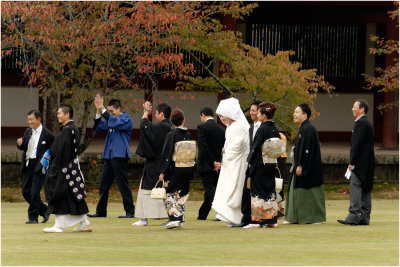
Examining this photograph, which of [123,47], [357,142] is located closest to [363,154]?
[357,142]

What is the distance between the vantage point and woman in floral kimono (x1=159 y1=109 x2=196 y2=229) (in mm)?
10062

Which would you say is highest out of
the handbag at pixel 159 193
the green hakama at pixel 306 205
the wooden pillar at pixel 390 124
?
the wooden pillar at pixel 390 124

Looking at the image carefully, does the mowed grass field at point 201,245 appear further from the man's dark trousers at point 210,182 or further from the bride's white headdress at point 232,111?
the bride's white headdress at point 232,111

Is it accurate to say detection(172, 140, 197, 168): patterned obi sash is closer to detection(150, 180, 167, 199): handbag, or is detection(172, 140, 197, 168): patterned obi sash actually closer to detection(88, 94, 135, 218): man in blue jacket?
detection(150, 180, 167, 199): handbag

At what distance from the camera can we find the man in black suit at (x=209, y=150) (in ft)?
36.8

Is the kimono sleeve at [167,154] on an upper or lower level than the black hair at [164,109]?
lower

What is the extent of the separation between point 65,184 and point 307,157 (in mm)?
3157

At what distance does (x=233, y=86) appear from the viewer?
16.2 meters

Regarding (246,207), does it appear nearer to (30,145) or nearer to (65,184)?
(65,184)

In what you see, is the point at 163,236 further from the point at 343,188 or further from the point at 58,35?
the point at 343,188

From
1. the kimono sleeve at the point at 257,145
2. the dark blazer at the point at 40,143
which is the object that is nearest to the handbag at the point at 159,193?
the kimono sleeve at the point at 257,145

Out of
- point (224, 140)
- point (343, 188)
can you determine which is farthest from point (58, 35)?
point (343, 188)

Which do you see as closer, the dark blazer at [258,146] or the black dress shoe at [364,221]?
the dark blazer at [258,146]

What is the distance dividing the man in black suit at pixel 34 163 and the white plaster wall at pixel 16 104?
8.95m
